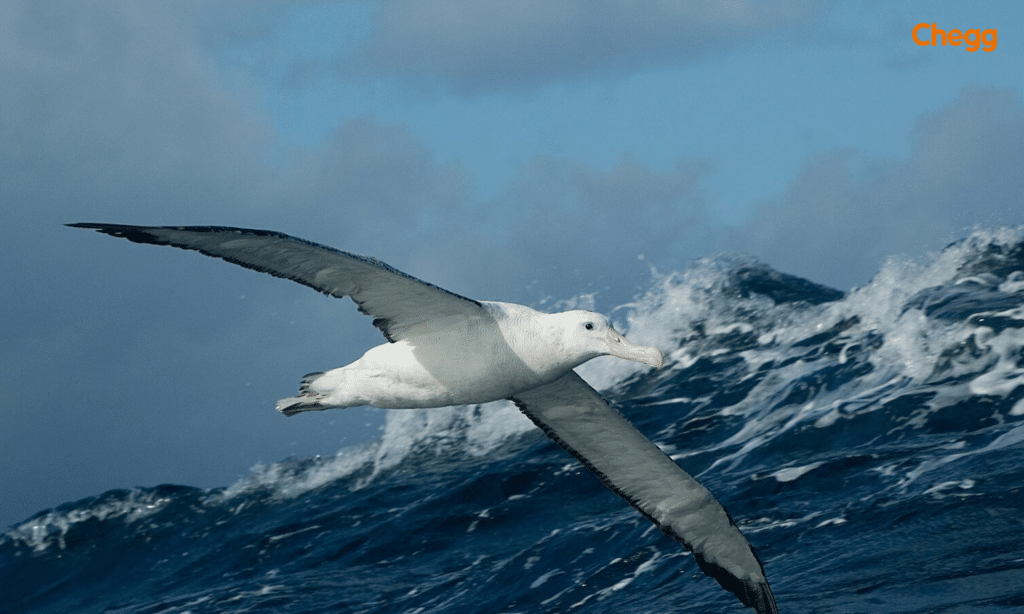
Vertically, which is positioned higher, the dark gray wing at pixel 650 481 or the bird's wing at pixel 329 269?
the bird's wing at pixel 329 269

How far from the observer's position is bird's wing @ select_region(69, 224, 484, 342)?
6.03 m

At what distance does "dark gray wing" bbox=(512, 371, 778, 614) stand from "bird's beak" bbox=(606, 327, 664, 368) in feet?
3.89

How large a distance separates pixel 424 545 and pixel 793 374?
5.86 m

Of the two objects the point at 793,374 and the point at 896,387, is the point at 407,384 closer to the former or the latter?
the point at 896,387

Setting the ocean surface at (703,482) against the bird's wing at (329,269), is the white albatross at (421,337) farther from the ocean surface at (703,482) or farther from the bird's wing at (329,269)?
the ocean surface at (703,482)

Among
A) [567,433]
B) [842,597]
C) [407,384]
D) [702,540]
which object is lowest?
[842,597]

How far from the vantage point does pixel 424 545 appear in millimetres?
13930

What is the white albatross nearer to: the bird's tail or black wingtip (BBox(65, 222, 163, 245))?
the bird's tail

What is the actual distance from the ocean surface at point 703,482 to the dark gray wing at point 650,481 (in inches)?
25.3

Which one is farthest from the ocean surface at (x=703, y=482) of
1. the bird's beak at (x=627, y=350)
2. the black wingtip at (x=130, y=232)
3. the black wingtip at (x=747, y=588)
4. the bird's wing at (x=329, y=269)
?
the black wingtip at (x=130, y=232)

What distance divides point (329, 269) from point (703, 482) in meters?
7.17

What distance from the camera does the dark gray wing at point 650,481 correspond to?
842 centimetres

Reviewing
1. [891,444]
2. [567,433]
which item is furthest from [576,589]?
[891,444]

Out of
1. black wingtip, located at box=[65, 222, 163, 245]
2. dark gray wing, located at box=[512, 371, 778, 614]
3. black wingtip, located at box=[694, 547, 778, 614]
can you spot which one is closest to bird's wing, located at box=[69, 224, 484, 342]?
black wingtip, located at box=[65, 222, 163, 245]
